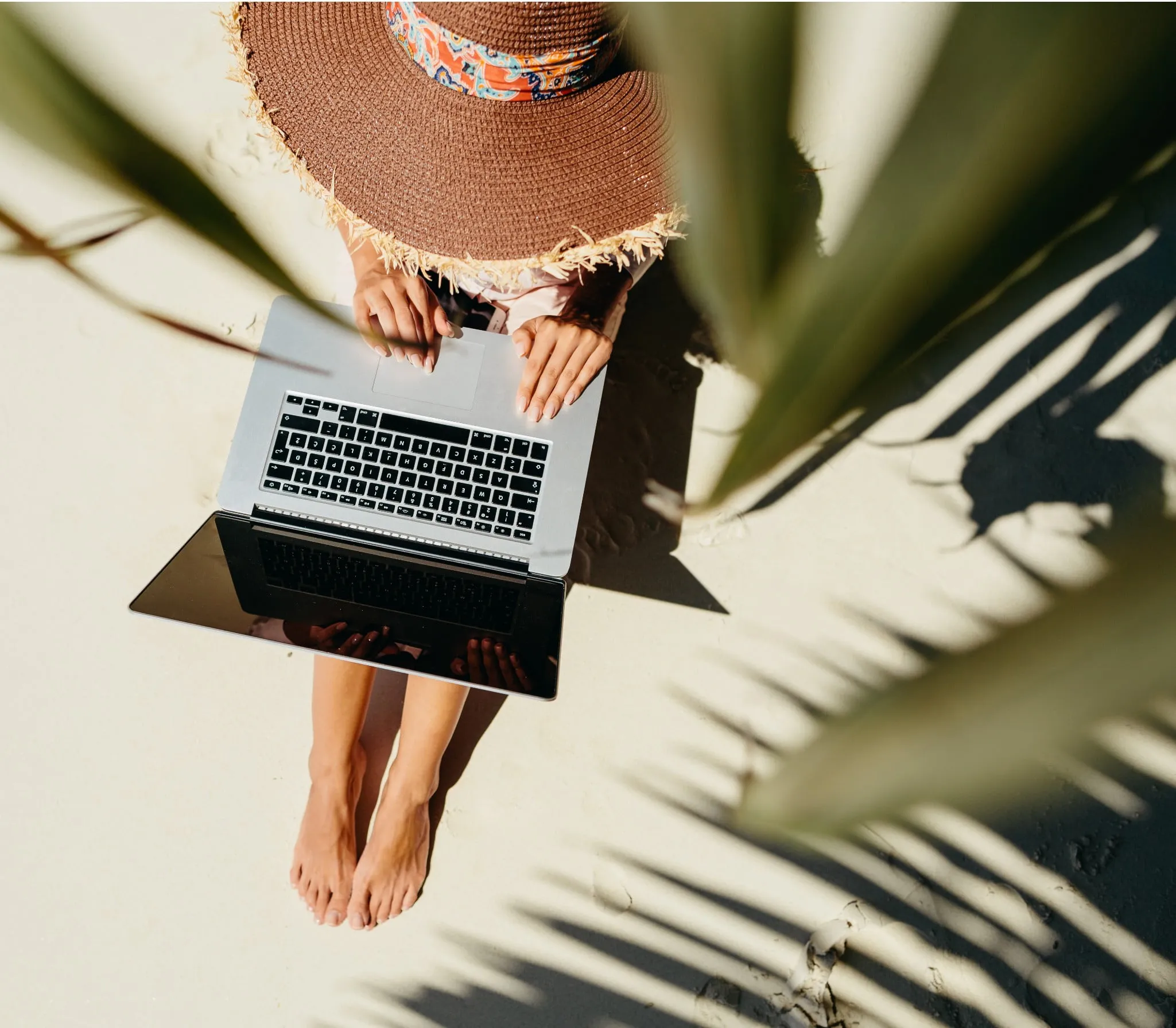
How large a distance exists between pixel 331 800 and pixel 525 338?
2.21 ft

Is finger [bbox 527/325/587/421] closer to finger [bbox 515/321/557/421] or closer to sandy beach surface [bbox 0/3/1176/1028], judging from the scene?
finger [bbox 515/321/557/421]

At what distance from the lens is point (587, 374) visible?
39.5 inches

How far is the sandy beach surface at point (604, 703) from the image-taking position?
111 centimetres

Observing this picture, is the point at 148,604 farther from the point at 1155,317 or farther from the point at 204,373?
the point at 1155,317

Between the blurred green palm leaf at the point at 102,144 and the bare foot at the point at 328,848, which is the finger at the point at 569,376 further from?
the bare foot at the point at 328,848

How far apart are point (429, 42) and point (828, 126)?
94 cm

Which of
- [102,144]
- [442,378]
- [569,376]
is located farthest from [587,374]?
[102,144]

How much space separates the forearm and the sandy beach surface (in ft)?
0.26

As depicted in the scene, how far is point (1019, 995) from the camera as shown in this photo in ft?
3.76

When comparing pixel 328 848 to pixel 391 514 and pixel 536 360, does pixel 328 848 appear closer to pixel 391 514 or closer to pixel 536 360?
pixel 391 514

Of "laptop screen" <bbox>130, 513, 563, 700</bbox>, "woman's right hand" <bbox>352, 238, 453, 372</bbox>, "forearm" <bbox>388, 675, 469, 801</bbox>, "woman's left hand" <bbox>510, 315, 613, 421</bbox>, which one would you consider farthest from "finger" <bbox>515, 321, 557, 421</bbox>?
"forearm" <bbox>388, 675, 469, 801</bbox>

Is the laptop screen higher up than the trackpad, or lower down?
lower down

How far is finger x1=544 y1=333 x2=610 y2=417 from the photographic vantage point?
39.0 inches

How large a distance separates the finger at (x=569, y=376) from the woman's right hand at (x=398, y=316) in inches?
6.1
